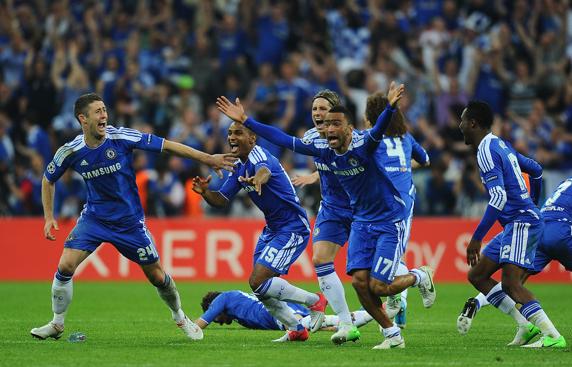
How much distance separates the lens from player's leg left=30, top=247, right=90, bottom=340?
12.0 metres

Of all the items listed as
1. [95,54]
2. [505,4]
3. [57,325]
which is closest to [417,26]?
[505,4]

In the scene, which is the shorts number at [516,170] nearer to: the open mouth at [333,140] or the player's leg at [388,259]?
the player's leg at [388,259]

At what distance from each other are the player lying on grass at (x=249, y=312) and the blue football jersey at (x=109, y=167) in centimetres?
153

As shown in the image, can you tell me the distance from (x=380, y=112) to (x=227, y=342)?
3025 mm

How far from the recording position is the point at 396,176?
1261 cm

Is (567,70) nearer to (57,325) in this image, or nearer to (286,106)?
(286,106)

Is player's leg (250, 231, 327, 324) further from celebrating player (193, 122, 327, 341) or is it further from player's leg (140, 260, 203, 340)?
player's leg (140, 260, 203, 340)

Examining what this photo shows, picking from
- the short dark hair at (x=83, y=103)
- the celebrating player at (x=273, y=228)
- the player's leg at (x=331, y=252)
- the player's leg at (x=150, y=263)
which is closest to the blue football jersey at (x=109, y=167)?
the player's leg at (x=150, y=263)

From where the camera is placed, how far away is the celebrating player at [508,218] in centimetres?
1111

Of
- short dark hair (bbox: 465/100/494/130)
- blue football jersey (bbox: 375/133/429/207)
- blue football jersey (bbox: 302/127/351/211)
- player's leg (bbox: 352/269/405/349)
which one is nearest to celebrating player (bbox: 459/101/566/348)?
short dark hair (bbox: 465/100/494/130)

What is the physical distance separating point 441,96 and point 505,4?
3.51 metres

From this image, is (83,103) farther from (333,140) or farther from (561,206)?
(561,206)

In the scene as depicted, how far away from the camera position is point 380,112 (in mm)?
12625

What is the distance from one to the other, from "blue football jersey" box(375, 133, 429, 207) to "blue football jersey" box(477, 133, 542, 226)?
1.38m
